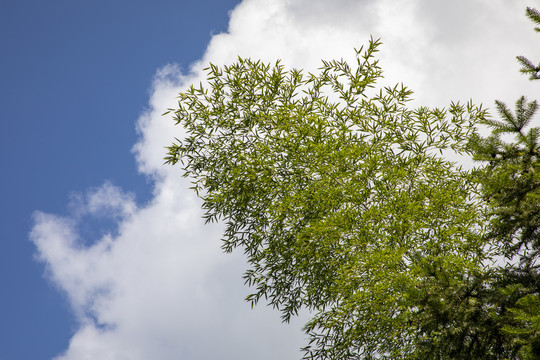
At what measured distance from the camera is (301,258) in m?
7.33

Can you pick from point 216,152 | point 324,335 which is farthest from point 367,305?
point 216,152

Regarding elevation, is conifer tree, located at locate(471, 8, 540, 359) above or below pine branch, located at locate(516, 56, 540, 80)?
below

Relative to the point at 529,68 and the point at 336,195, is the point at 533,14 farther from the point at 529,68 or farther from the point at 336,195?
the point at 336,195

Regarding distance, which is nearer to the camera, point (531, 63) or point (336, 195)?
point (531, 63)

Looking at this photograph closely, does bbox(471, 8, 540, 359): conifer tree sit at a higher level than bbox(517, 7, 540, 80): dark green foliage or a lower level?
lower

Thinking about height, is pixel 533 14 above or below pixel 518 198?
above

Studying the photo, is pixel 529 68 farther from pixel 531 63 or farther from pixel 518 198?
pixel 518 198

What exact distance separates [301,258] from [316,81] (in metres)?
2.87

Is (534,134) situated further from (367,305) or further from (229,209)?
(229,209)

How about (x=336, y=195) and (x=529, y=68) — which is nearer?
(x=529, y=68)

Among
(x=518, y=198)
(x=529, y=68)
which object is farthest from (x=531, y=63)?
(x=518, y=198)

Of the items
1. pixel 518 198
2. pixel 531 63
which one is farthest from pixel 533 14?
pixel 518 198

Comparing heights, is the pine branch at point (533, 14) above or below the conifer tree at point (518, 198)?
above

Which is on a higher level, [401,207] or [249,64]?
[249,64]
